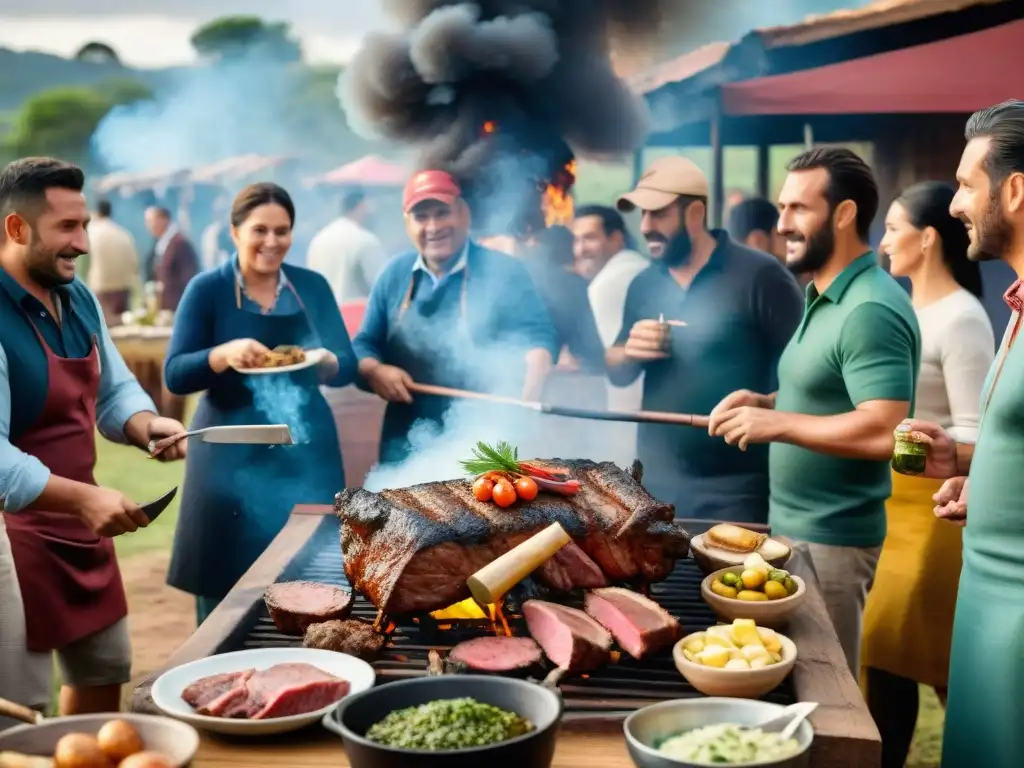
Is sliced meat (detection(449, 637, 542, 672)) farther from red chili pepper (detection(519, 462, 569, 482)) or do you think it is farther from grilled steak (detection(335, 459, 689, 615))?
red chili pepper (detection(519, 462, 569, 482))

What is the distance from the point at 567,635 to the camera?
10.0ft

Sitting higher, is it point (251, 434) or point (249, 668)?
point (251, 434)

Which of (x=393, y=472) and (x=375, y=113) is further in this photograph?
(x=375, y=113)

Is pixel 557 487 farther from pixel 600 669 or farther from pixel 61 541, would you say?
pixel 61 541

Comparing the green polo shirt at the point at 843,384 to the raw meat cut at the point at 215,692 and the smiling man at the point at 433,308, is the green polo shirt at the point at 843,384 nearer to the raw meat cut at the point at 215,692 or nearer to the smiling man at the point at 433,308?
the smiling man at the point at 433,308

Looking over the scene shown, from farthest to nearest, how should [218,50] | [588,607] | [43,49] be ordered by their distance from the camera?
[43,49], [218,50], [588,607]

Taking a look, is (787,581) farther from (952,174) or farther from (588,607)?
(952,174)

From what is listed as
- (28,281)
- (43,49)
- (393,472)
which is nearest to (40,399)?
(28,281)

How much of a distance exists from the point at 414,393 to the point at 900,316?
2658mm

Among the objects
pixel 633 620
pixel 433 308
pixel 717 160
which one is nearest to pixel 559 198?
pixel 717 160

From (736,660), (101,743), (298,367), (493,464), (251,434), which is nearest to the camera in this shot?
(101,743)

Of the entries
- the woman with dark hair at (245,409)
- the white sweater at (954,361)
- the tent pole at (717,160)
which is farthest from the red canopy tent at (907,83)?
the woman with dark hair at (245,409)

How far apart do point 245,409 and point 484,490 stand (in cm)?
210

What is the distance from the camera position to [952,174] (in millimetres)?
7656
